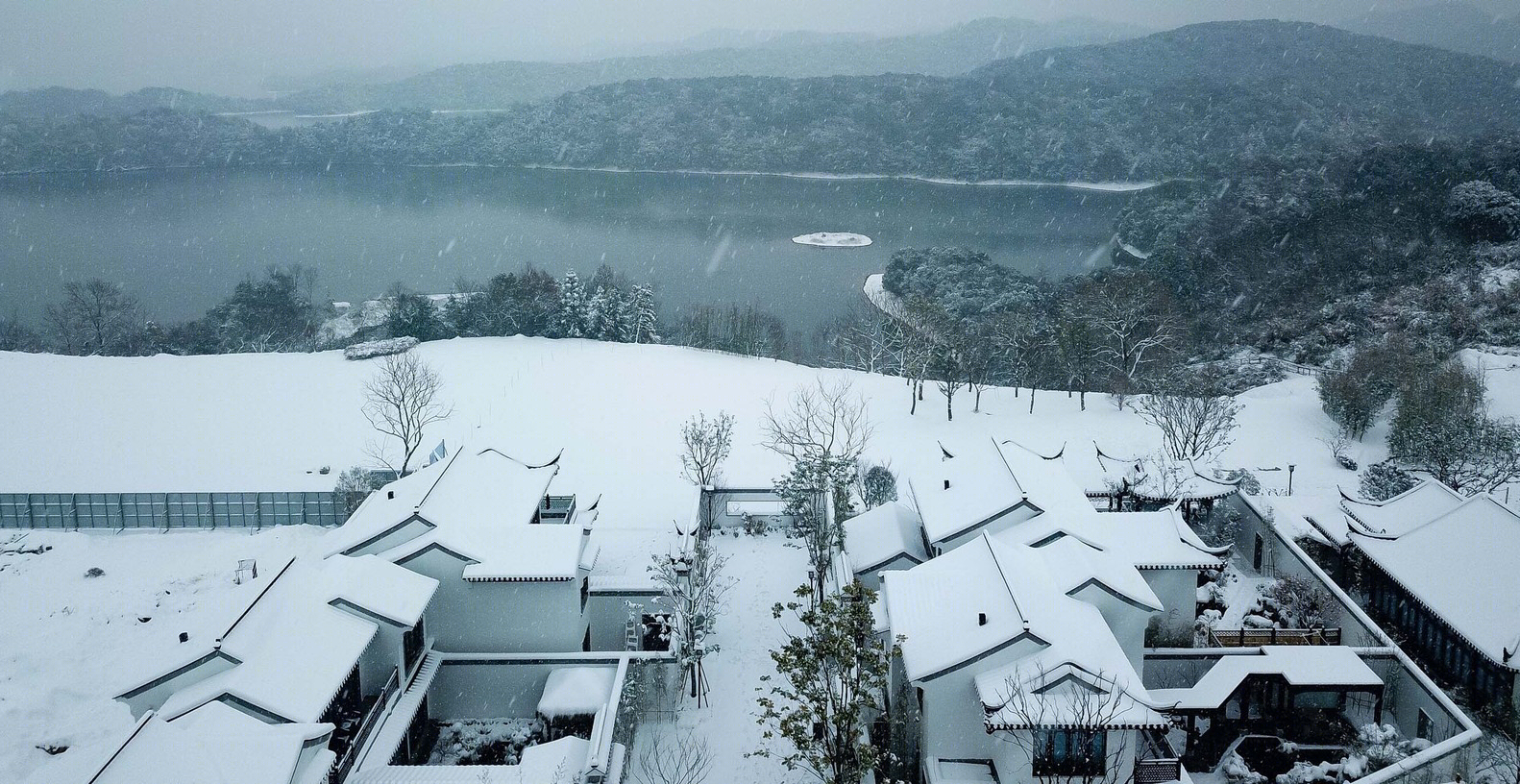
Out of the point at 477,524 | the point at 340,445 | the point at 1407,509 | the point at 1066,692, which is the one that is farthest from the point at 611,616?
the point at 340,445

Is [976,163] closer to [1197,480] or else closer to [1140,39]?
[1140,39]

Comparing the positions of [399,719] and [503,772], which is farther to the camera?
[399,719]

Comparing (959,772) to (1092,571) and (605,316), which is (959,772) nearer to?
(1092,571)

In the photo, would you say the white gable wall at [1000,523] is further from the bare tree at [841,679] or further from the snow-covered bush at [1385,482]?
the snow-covered bush at [1385,482]

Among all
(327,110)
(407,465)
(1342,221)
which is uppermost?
(327,110)

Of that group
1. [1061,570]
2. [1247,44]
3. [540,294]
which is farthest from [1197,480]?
[1247,44]

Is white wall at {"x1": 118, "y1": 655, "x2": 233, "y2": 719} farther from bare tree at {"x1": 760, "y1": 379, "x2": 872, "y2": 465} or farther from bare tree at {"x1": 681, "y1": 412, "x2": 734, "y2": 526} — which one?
bare tree at {"x1": 760, "y1": 379, "x2": 872, "y2": 465}

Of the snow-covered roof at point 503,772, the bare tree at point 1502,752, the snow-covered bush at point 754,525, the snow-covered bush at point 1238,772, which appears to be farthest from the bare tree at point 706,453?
the bare tree at point 1502,752
